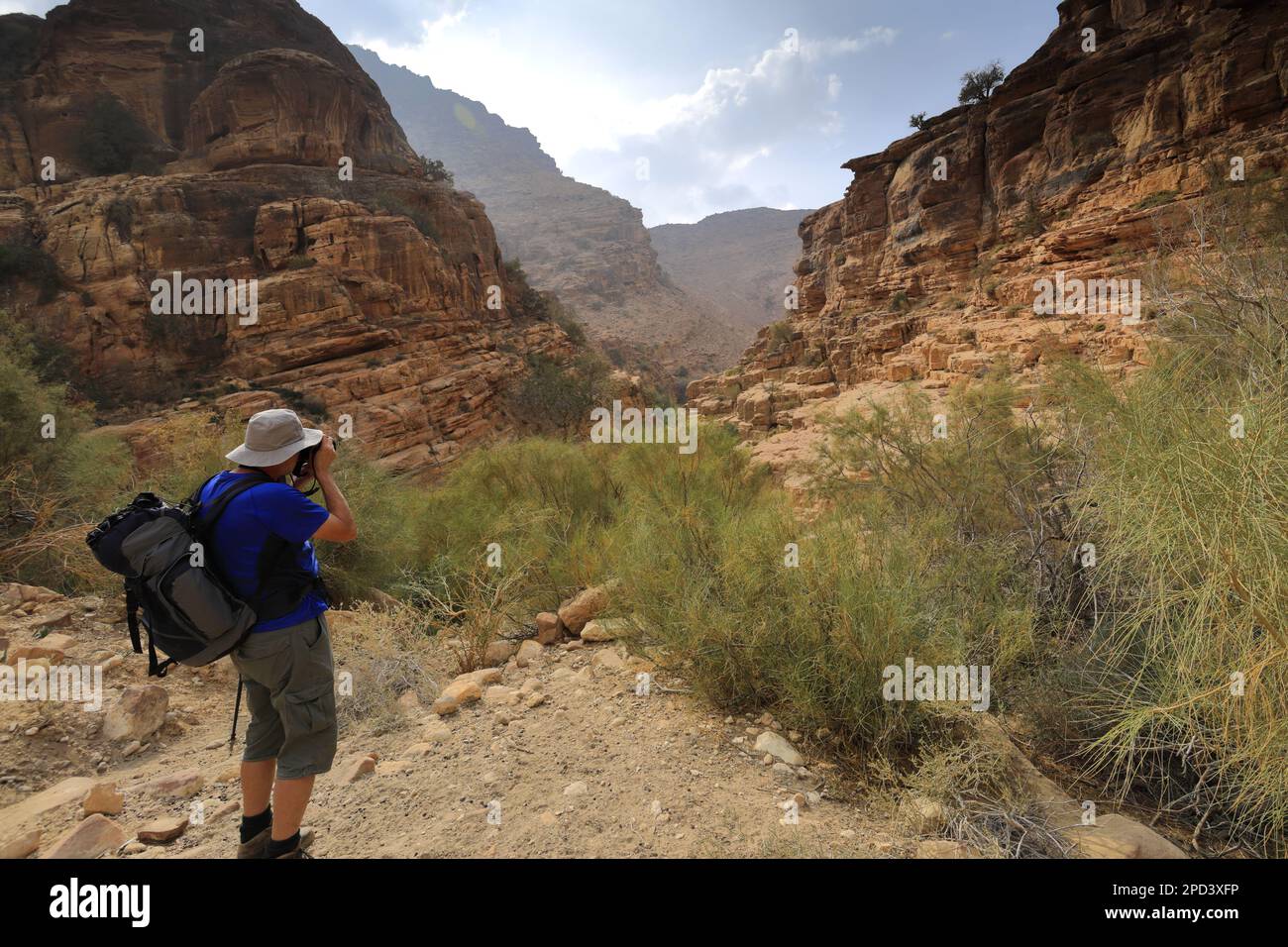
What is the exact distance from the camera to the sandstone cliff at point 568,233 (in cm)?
6216

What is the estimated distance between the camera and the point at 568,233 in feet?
284

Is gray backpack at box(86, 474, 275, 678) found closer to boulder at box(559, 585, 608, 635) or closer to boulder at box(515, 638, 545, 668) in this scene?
boulder at box(515, 638, 545, 668)

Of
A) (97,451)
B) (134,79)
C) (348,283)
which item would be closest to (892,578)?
(97,451)

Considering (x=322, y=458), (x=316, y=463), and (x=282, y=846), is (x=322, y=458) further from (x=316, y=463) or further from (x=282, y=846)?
(x=282, y=846)

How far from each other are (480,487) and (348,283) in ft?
62.3

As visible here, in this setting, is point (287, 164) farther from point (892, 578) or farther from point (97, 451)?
point (892, 578)

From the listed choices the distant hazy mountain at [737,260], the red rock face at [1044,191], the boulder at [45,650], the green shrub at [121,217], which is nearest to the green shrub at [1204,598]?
the boulder at [45,650]

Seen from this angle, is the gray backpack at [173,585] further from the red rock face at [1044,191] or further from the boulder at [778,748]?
the red rock face at [1044,191]

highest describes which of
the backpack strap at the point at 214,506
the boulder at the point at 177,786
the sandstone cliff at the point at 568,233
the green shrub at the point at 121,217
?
the sandstone cliff at the point at 568,233

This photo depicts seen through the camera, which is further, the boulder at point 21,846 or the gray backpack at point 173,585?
the boulder at point 21,846

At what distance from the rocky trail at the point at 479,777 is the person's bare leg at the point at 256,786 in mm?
321

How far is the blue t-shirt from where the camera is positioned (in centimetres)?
200

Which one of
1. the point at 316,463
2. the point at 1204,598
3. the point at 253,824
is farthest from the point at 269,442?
the point at 1204,598

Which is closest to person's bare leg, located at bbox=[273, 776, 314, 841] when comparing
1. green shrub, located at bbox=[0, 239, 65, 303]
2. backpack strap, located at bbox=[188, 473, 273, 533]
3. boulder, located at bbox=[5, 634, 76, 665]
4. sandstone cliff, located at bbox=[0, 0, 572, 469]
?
backpack strap, located at bbox=[188, 473, 273, 533]
